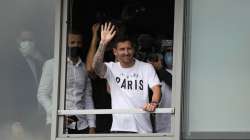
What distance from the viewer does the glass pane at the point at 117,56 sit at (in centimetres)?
718

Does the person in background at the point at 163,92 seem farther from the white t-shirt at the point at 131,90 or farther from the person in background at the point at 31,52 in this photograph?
the person in background at the point at 31,52

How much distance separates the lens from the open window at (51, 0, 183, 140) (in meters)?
7.19

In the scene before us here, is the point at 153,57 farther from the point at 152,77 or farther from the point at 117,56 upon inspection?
the point at 117,56

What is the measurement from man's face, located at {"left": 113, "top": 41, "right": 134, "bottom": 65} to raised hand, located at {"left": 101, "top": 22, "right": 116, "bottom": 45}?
4.3 inches

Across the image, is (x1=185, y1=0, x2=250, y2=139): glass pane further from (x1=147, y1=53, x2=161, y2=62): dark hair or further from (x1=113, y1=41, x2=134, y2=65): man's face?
(x1=113, y1=41, x2=134, y2=65): man's face

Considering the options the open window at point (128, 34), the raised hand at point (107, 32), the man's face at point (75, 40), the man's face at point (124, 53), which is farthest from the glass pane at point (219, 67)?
the man's face at point (75, 40)

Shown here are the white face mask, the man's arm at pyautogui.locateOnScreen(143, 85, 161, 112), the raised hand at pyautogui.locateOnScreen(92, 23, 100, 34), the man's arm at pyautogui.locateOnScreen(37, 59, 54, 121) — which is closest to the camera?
the man's arm at pyautogui.locateOnScreen(143, 85, 161, 112)

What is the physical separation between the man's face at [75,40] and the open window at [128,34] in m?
0.03

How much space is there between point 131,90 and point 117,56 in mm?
347

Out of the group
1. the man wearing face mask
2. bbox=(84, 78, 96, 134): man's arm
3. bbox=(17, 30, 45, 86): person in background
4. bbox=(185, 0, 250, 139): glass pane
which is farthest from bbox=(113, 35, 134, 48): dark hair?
bbox=(17, 30, 45, 86): person in background

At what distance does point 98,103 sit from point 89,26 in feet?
2.42

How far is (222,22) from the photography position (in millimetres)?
7344

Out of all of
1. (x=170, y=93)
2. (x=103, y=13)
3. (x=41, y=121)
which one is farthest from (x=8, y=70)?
(x=170, y=93)

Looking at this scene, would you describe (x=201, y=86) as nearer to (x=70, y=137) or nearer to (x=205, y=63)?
(x=205, y=63)
